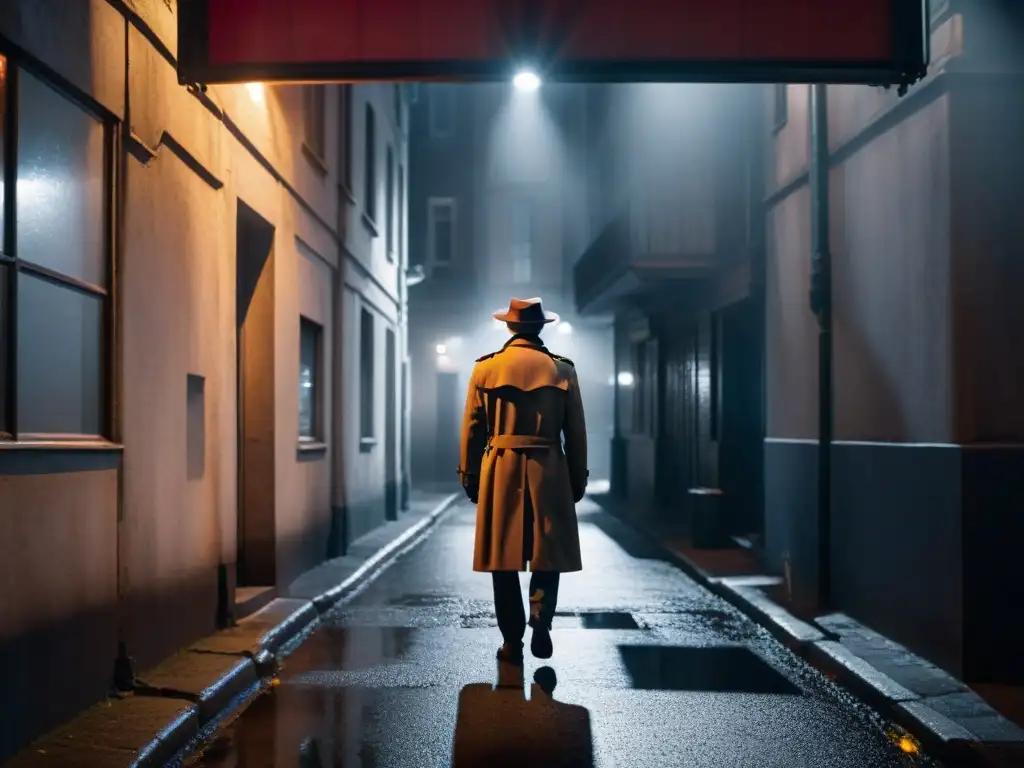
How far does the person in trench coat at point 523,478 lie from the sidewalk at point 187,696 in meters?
1.52

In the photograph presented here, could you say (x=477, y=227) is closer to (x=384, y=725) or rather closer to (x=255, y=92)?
(x=255, y=92)

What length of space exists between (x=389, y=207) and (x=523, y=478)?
13.4 metres

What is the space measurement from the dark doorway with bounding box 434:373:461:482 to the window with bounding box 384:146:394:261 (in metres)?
12.9

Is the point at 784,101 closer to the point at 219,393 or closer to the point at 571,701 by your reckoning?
the point at 219,393

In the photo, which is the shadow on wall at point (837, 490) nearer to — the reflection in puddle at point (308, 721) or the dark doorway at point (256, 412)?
the reflection in puddle at point (308, 721)

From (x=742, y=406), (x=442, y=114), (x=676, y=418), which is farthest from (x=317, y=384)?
(x=442, y=114)

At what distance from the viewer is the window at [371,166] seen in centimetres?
1700

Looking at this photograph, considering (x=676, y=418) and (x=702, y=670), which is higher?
(x=676, y=418)

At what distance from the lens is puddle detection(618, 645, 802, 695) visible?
21.7 feet

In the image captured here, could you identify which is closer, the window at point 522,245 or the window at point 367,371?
the window at point 367,371

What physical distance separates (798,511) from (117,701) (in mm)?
6236

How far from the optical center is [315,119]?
12.6 m

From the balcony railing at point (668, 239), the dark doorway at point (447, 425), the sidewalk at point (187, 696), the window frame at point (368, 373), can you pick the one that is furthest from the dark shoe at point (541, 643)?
the dark doorway at point (447, 425)

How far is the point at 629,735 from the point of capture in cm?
547
